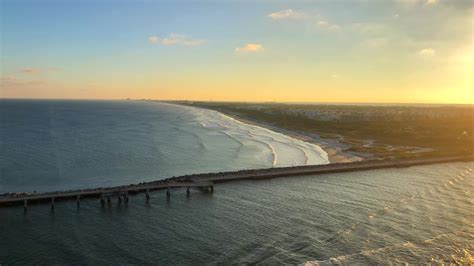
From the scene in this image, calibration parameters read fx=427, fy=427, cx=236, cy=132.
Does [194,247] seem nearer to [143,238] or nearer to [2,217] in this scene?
[143,238]

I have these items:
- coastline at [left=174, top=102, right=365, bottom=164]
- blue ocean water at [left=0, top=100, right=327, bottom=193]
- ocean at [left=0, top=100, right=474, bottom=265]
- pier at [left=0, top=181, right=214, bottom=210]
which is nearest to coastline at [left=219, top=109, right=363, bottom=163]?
coastline at [left=174, top=102, right=365, bottom=164]

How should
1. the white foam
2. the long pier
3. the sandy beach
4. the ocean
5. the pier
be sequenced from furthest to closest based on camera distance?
the sandy beach → the white foam → the long pier → the pier → the ocean

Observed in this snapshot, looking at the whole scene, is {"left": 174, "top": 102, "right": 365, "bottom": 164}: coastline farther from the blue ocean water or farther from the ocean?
the ocean

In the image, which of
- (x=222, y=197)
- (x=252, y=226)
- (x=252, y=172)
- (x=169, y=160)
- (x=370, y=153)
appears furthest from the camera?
(x=370, y=153)

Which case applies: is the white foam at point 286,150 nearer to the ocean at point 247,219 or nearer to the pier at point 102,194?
the ocean at point 247,219

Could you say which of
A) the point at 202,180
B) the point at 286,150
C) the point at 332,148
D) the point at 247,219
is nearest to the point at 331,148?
the point at 332,148

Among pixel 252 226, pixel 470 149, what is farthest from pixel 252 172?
pixel 470 149

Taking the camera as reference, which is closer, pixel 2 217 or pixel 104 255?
pixel 104 255

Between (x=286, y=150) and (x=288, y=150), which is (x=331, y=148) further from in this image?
(x=286, y=150)
